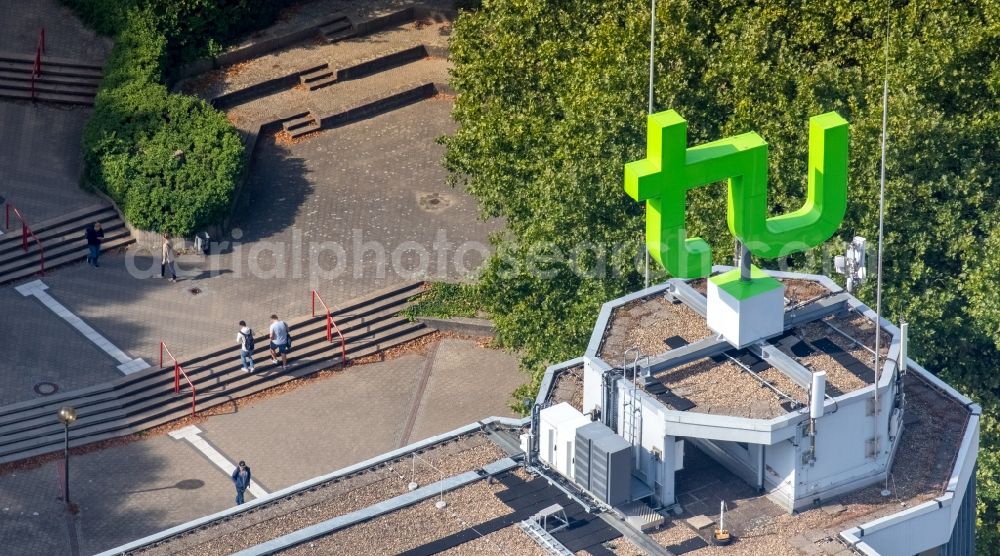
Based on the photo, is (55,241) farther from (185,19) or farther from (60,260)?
(185,19)

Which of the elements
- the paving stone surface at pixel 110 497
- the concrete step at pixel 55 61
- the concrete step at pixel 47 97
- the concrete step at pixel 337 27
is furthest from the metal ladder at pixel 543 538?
the concrete step at pixel 337 27

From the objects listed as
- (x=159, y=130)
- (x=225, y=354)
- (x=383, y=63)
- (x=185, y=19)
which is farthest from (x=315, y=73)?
(x=225, y=354)

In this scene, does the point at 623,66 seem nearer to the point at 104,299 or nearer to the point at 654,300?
the point at 654,300

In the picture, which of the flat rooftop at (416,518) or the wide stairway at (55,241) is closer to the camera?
the flat rooftop at (416,518)

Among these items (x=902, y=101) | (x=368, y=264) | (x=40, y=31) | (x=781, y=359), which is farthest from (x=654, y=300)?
(x=40, y=31)

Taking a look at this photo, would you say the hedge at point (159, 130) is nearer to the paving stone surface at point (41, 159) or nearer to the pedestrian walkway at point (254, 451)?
the paving stone surface at point (41, 159)

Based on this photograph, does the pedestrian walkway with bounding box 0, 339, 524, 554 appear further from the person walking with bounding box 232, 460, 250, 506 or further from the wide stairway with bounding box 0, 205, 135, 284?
the wide stairway with bounding box 0, 205, 135, 284
